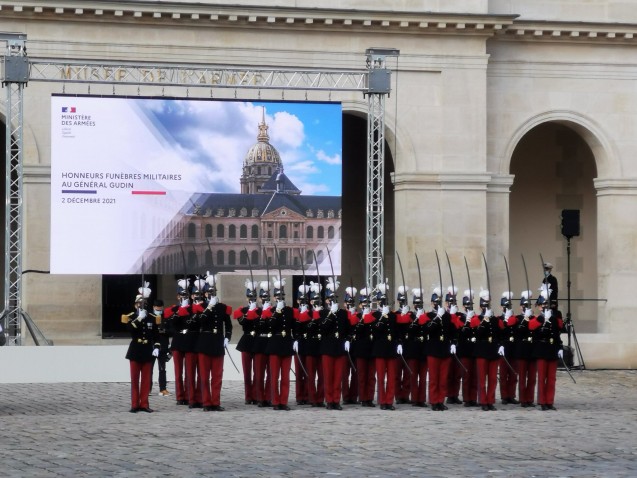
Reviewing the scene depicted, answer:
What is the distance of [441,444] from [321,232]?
34.5ft

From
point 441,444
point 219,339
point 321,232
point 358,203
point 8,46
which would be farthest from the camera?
point 358,203

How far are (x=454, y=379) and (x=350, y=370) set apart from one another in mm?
1319

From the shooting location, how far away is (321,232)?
2539 cm

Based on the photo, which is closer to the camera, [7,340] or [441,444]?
[441,444]

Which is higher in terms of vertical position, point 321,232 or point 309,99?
point 309,99

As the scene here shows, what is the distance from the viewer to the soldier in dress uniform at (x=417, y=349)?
1931 cm

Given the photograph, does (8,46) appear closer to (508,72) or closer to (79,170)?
(79,170)

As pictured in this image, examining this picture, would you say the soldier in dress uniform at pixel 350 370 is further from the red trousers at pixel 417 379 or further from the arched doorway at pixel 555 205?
the arched doorway at pixel 555 205

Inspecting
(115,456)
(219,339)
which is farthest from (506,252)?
(115,456)

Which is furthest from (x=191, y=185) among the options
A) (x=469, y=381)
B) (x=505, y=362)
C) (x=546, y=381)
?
(x=546, y=381)

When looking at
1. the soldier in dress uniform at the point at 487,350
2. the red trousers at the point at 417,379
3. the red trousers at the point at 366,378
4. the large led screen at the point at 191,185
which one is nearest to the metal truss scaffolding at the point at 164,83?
the large led screen at the point at 191,185

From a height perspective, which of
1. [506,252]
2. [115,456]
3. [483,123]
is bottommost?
[115,456]

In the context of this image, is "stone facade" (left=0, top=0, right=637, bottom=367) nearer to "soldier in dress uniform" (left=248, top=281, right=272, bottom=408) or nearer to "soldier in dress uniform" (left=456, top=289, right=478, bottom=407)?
"soldier in dress uniform" (left=248, top=281, right=272, bottom=408)

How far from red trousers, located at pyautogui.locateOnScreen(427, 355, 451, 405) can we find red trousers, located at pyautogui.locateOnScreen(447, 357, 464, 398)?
0.36m
